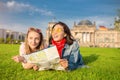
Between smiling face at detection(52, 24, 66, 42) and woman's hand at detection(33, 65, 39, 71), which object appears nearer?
woman's hand at detection(33, 65, 39, 71)

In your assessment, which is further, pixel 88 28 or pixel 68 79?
pixel 88 28

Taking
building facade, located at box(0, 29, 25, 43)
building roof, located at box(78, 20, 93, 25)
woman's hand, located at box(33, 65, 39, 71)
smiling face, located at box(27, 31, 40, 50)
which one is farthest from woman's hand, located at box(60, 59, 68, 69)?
building facade, located at box(0, 29, 25, 43)

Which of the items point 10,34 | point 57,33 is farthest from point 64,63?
point 10,34

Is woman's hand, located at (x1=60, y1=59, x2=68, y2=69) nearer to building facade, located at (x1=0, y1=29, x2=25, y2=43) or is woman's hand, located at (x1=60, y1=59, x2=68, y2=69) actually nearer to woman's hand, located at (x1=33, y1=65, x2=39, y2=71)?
woman's hand, located at (x1=33, y1=65, x2=39, y2=71)

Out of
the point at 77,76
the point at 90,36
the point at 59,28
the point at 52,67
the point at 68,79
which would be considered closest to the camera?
the point at 68,79

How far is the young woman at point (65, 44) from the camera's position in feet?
22.9

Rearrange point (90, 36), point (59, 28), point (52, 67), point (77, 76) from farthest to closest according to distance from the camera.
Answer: point (90, 36), point (59, 28), point (52, 67), point (77, 76)

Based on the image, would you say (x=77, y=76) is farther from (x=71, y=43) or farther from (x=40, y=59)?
(x=71, y=43)

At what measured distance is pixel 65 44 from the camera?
7258 millimetres

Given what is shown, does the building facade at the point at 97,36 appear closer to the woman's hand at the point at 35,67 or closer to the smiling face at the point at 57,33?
the smiling face at the point at 57,33

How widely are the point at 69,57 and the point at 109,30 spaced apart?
298 ft

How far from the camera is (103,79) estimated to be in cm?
553

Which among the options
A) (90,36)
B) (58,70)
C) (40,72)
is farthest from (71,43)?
(90,36)

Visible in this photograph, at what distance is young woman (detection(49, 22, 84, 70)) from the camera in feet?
22.9
